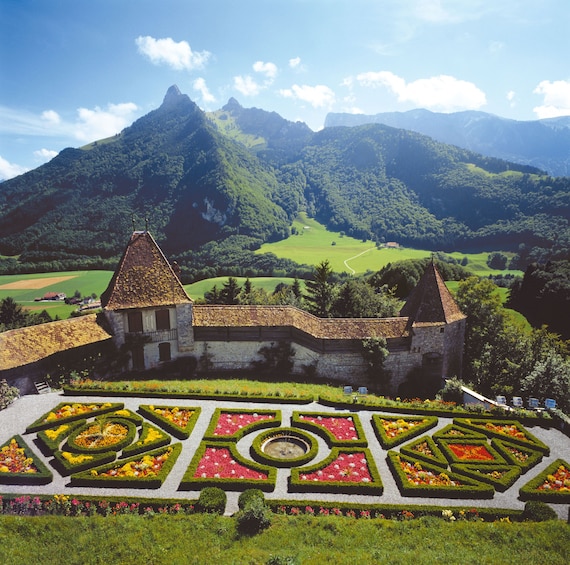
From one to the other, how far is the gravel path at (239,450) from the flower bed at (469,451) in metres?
1.50

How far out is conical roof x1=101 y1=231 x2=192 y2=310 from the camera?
31.1 metres

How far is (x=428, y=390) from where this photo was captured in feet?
107

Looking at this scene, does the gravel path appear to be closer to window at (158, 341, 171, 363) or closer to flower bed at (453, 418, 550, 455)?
flower bed at (453, 418, 550, 455)

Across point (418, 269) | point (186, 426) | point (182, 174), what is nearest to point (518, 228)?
point (418, 269)

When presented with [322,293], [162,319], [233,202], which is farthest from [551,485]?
[233,202]

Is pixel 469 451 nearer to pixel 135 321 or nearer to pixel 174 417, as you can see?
pixel 174 417

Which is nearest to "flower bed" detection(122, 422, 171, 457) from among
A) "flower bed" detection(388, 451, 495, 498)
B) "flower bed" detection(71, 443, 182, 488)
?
"flower bed" detection(71, 443, 182, 488)

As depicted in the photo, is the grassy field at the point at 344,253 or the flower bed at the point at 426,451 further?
the grassy field at the point at 344,253

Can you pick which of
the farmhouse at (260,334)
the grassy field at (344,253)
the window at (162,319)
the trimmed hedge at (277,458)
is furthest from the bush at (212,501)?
the grassy field at (344,253)

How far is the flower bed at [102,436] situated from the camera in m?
20.6

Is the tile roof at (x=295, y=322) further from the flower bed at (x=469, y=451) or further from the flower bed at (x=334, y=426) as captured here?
the flower bed at (x=469, y=451)

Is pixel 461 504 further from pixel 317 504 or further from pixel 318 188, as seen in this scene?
pixel 318 188

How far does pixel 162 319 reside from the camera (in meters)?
32.1

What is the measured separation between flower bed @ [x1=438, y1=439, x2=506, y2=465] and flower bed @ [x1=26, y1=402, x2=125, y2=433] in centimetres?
1825
